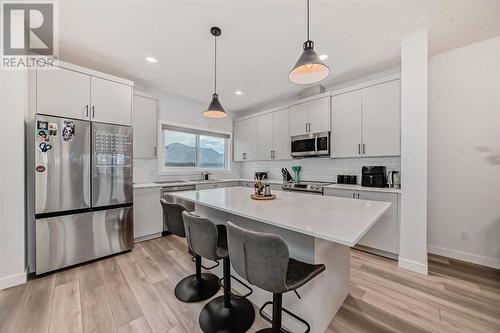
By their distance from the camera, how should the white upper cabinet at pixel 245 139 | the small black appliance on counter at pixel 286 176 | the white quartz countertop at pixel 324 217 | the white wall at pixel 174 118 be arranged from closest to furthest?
the white quartz countertop at pixel 324 217, the white wall at pixel 174 118, the small black appliance on counter at pixel 286 176, the white upper cabinet at pixel 245 139

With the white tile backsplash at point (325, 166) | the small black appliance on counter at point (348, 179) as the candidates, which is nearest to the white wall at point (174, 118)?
the white tile backsplash at point (325, 166)

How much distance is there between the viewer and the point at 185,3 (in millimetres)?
1810

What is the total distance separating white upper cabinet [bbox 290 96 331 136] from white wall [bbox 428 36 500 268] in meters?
1.41

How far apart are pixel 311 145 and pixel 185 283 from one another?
2.93 metres

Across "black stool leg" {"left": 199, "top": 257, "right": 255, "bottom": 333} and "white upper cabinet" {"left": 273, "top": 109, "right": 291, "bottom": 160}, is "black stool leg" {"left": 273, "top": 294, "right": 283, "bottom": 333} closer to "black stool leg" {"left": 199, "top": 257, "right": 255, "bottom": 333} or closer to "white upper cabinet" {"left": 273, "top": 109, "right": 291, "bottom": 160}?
"black stool leg" {"left": 199, "top": 257, "right": 255, "bottom": 333}

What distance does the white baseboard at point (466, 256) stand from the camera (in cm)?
235

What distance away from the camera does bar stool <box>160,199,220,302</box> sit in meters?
1.88

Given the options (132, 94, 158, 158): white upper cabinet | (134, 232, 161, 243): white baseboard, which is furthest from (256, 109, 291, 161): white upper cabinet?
(134, 232, 161, 243): white baseboard

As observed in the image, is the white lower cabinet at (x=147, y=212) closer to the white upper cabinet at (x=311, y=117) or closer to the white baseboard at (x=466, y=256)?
the white upper cabinet at (x=311, y=117)

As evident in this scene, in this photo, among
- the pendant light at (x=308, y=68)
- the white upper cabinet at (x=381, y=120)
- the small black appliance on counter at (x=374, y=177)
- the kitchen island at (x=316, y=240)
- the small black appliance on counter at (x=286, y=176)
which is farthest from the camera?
the small black appliance on counter at (x=286, y=176)

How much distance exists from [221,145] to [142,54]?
9.55ft

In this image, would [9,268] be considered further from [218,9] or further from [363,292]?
[363,292]

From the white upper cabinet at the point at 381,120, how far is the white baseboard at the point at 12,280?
4.56m

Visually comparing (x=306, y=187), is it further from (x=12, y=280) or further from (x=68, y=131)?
(x=12, y=280)
